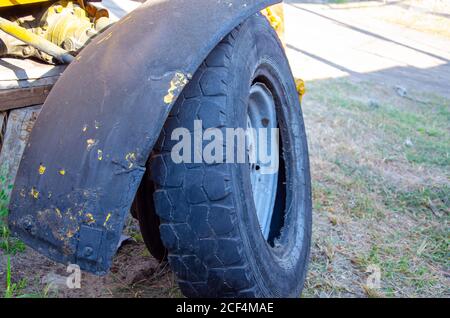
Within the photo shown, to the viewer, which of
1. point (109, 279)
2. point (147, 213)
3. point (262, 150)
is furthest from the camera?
point (262, 150)

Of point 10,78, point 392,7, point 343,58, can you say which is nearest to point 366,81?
point 343,58

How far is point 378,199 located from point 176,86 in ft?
7.66

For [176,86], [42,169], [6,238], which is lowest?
[6,238]

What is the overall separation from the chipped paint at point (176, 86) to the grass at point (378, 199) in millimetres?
1250

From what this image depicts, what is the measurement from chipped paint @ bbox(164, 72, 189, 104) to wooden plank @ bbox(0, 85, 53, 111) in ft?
3.61

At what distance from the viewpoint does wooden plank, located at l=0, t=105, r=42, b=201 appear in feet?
7.73

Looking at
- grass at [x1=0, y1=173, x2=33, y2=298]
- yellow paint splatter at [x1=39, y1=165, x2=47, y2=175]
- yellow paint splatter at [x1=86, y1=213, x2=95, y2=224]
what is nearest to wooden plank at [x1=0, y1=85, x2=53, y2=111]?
grass at [x1=0, y1=173, x2=33, y2=298]

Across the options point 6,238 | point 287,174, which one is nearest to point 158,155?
point 287,174

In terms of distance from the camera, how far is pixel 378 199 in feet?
11.4

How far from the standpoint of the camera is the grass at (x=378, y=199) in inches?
101

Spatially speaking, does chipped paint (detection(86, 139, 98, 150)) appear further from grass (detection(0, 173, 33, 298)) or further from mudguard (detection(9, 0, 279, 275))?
grass (detection(0, 173, 33, 298))

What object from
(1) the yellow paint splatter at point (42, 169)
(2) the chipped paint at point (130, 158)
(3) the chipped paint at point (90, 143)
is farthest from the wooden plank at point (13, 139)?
(2) the chipped paint at point (130, 158)

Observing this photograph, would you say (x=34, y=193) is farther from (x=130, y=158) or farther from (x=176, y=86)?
(x=176, y=86)

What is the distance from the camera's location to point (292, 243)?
2.24m
